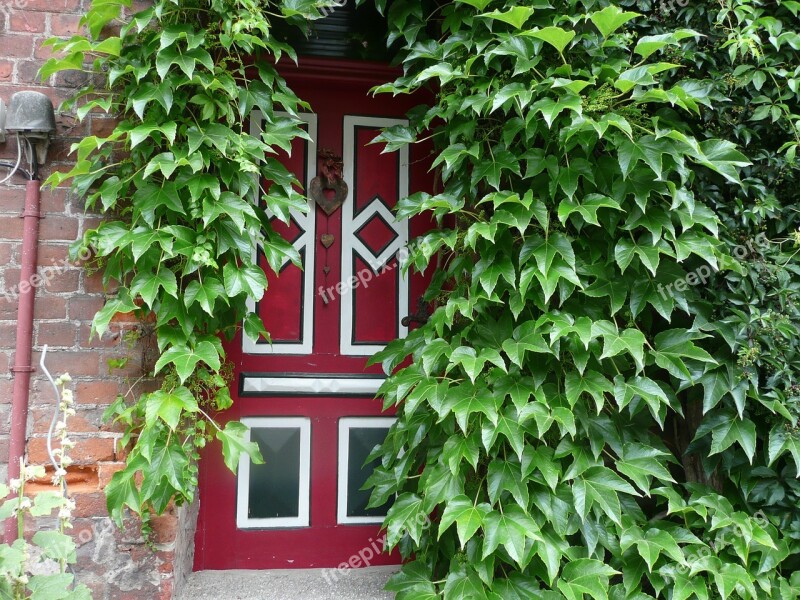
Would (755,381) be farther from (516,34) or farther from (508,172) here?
(516,34)

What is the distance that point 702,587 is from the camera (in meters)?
1.95

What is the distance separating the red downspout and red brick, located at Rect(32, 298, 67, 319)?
0.09 ft

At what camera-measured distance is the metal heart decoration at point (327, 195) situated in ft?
9.08

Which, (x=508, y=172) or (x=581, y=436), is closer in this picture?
(x=581, y=436)

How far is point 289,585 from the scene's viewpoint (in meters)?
2.44

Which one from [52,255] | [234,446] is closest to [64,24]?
[52,255]

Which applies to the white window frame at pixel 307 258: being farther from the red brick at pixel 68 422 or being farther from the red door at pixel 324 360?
the red brick at pixel 68 422

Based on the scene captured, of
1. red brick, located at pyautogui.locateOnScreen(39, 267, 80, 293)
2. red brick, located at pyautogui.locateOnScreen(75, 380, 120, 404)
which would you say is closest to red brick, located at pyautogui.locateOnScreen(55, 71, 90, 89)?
red brick, located at pyautogui.locateOnScreen(39, 267, 80, 293)

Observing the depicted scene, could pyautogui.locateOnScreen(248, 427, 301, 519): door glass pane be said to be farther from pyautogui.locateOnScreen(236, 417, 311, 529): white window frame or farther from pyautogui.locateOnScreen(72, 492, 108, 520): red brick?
pyautogui.locateOnScreen(72, 492, 108, 520): red brick

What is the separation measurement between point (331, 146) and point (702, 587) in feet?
7.13

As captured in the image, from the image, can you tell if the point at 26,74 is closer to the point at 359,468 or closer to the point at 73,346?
the point at 73,346

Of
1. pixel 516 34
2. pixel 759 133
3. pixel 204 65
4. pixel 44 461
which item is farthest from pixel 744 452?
pixel 44 461

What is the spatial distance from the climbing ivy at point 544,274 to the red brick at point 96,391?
70 millimetres

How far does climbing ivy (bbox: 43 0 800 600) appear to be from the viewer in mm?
1958
